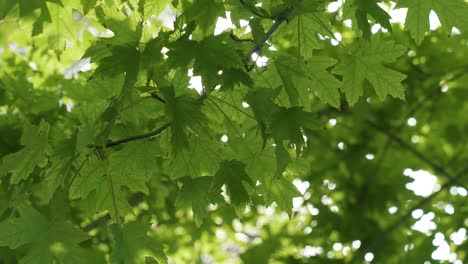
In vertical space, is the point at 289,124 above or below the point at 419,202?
below

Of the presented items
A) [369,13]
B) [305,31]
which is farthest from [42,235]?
[369,13]

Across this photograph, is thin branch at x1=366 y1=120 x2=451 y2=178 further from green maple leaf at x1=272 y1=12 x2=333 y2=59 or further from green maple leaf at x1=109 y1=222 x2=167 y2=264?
green maple leaf at x1=109 y1=222 x2=167 y2=264

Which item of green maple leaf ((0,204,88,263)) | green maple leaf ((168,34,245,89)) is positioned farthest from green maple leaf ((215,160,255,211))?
green maple leaf ((0,204,88,263))

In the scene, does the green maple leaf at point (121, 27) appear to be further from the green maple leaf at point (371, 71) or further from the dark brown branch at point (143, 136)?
the green maple leaf at point (371, 71)

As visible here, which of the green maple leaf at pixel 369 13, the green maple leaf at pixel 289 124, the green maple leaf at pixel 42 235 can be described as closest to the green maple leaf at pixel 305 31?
the green maple leaf at pixel 369 13

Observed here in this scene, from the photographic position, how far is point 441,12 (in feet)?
6.63

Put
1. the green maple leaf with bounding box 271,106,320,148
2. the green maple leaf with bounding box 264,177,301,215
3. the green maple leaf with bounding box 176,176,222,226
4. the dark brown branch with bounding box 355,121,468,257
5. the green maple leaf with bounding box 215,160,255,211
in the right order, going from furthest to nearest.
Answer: the dark brown branch with bounding box 355,121,468,257
the green maple leaf with bounding box 264,177,301,215
the green maple leaf with bounding box 176,176,222,226
the green maple leaf with bounding box 215,160,255,211
the green maple leaf with bounding box 271,106,320,148

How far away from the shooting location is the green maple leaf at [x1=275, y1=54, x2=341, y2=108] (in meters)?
1.93

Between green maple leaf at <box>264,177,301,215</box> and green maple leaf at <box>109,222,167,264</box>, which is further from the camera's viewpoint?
green maple leaf at <box>264,177,301,215</box>

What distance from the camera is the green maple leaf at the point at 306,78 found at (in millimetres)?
1935

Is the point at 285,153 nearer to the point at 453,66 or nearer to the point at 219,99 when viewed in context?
the point at 219,99

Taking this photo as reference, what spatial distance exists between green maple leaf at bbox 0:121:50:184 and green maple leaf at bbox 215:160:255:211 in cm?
55

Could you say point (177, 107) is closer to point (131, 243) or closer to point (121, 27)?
point (121, 27)

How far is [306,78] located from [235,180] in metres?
0.38
